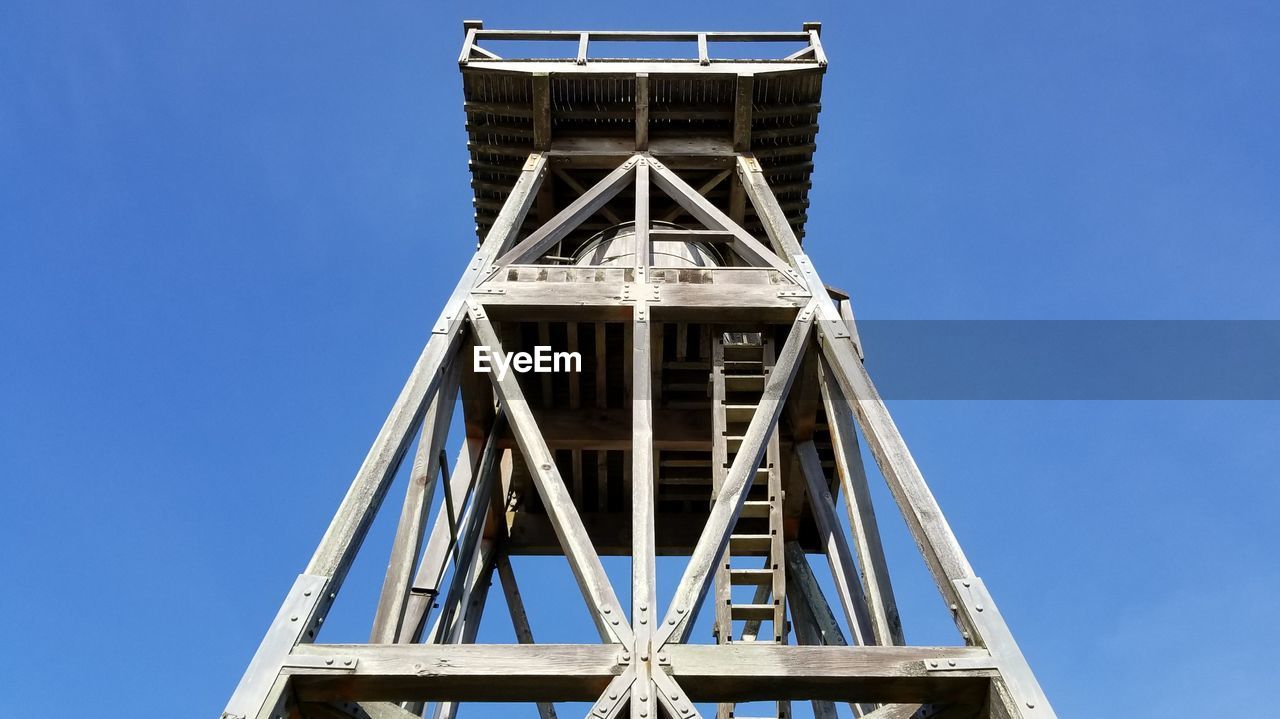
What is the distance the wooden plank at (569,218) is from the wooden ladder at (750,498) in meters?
1.88

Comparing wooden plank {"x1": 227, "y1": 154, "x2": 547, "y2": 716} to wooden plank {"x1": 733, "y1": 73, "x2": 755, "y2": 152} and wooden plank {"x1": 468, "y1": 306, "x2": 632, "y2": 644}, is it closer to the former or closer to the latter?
wooden plank {"x1": 468, "y1": 306, "x2": 632, "y2": 644}

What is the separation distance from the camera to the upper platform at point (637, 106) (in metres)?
11.6

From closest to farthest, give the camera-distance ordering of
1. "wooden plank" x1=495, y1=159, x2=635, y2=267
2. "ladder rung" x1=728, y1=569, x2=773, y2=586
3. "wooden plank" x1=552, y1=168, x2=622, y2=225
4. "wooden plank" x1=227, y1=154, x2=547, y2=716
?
"wooden plank" x1=227, y1=154, x2=547, y2=716
"ladder rung" x1=728, y1=569, x2=773, y2=586
"wooden plank" x1=495, y1=159, x2=635, y2=267
"wooden plank" x1=552, y1=168, x2=622, y2=225

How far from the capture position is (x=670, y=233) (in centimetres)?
1059

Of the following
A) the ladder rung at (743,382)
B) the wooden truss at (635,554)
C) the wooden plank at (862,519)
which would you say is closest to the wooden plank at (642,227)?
the wooden truss at (635,554)

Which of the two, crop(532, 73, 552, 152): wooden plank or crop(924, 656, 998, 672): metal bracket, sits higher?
crop(532, 73, 552, 152): wooden plank

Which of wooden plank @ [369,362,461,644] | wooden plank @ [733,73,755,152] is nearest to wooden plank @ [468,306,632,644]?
wooden plank @ [369,362,461,644]

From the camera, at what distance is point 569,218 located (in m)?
10.5

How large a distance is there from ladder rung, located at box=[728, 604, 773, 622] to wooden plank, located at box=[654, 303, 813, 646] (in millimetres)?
1556

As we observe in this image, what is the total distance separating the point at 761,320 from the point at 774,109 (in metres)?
3.97

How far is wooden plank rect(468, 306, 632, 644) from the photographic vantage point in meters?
6.32

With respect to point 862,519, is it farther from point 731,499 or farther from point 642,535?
point 642,535

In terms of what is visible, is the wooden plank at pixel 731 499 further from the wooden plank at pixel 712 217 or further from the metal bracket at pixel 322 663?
the metal bracket at pixel 322 663

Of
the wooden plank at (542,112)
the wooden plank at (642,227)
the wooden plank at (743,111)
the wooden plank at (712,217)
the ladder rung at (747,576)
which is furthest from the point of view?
the wooden plank at (743,111)
